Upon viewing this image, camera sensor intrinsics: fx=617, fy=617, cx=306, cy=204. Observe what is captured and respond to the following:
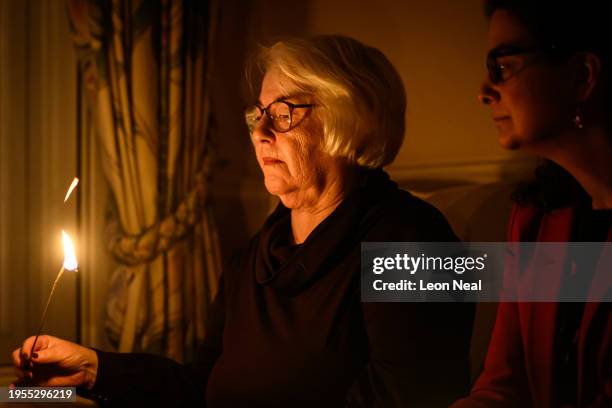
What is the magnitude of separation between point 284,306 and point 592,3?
2.08 feet

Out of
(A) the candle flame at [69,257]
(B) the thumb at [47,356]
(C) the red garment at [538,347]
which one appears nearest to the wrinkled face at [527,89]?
(C) the red garment at [538,347]

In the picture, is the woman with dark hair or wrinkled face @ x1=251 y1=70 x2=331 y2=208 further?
wrinkled face @ x1=251 y1=70 x2=331 y2=208

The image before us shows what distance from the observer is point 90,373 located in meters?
1.09

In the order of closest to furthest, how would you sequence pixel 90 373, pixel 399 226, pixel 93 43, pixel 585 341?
pixel 585 341, pixel 399 226, pixel 90 373, pixel 93 43

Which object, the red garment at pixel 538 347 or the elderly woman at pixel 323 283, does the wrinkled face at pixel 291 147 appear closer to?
the elderly woman at pixel 323 283

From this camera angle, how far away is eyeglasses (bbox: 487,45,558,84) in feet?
2.64

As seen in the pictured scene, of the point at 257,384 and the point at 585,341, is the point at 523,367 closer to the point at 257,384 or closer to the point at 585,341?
the point at 585,341

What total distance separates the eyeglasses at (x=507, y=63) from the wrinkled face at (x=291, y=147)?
30 centimetres

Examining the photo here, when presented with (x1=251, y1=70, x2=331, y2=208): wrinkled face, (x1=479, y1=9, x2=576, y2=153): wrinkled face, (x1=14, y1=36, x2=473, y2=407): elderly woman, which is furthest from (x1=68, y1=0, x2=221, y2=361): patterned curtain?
(x1=479, y1=9, x2=576, y2=153): wrinkled face

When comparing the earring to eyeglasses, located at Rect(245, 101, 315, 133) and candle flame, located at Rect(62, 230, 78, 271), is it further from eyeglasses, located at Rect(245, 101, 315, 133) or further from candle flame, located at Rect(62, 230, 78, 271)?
candle flame, located at Rect(62, 230, 78, 271)

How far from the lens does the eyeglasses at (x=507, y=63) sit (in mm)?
804

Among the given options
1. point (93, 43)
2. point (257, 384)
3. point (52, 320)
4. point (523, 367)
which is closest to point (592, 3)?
point (523, 367)

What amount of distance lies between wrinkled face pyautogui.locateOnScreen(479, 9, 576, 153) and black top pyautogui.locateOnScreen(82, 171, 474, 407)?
0.22 metres

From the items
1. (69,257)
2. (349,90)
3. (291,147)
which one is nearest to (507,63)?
(349,90)
